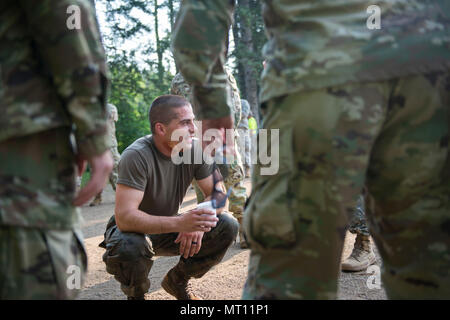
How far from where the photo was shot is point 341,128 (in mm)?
1354

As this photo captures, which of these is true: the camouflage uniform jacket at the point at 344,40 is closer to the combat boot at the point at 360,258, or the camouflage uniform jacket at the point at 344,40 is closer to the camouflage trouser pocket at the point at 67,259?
the camouflage trouser pocket at the point at 67,259

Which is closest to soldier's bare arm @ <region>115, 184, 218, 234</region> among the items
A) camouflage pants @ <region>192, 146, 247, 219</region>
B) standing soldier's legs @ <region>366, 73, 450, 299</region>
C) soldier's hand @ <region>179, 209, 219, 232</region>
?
soldier's hand @ <region>179, 209, 219, 232</region>

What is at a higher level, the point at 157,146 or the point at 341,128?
the point at 341,128

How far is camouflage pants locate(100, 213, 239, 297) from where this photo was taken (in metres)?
2.61

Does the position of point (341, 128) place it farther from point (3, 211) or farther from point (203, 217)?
point (203, 217)

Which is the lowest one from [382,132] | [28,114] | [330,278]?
[330,278]

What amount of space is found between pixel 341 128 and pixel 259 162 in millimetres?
298

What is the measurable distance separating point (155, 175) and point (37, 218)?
1539mm

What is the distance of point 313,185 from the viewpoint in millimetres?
1381

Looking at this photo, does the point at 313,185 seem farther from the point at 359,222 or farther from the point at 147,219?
the point at 359,222

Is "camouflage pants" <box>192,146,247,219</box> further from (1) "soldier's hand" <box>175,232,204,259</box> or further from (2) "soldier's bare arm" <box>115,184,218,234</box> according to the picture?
(2) "soldier's bare arm" <box>115,184,218,234</box>

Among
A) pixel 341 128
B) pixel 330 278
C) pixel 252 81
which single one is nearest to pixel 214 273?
pixel 330 278

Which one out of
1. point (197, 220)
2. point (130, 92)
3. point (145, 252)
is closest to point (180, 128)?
point (197, 220)

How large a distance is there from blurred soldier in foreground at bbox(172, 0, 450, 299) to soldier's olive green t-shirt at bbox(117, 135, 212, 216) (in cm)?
136
